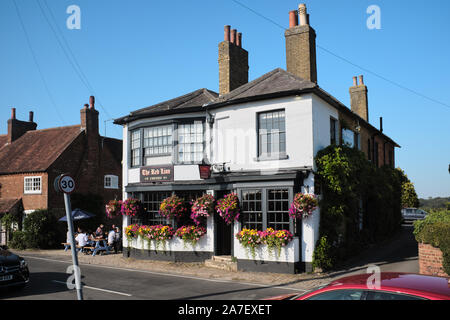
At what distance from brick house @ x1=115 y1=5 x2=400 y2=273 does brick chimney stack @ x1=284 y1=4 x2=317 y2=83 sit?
45mm

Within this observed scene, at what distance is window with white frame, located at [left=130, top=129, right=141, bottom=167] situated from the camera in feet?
62.0

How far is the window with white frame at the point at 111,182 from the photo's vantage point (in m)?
30.2

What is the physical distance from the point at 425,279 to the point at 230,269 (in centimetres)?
1109

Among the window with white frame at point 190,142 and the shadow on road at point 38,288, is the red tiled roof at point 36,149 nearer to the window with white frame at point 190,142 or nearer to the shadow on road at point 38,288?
the window with white frame at point 190,142

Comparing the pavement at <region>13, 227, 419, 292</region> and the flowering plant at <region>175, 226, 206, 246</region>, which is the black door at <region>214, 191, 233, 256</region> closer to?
the flowering plant at <region>175, 226, 206, 246</region>

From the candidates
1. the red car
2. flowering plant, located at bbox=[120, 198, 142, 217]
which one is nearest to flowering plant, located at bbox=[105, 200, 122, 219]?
flowering plant, located at bbox=[120, 198, 142, 217]

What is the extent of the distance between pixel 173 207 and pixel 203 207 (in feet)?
5.08

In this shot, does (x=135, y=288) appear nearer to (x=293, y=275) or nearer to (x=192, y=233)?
(x=192, y=233)

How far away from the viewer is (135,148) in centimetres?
1917

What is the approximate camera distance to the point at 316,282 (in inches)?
498

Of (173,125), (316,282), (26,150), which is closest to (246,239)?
(316,282)

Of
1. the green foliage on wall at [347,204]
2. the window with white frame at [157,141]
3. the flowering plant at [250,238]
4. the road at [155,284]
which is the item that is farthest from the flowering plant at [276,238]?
the window with white frame at [157,141]
